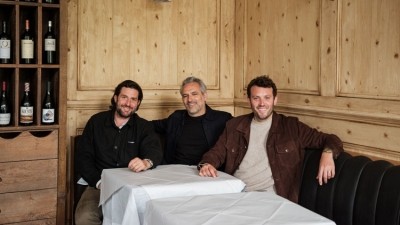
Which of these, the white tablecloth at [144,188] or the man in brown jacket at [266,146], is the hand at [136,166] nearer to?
the white tablecloth at [144,188]

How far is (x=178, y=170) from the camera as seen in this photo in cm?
249

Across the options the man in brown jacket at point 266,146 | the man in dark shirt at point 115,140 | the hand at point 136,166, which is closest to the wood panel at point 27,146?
the man in dark shirt at point 115,140

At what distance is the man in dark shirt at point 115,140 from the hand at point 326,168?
1.05m

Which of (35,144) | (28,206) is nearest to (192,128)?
(35,144)

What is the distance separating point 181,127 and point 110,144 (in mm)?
507

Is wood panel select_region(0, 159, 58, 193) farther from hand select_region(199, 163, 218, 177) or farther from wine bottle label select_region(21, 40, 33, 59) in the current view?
hand select_region(199, 163, 218, 177)

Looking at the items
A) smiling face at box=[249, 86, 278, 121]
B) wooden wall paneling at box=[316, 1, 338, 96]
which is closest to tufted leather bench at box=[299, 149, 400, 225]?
smiling face at box=[249, 86, 278, 121]

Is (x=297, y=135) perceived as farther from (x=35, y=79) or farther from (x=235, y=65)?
(x=35, y=79)

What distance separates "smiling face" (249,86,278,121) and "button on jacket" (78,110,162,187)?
0.68m

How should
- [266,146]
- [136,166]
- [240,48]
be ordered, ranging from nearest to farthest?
1. [136,166]
2. [266,146]
3. [240,48]

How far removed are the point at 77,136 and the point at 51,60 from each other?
0.57 meters

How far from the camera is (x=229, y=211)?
170cm

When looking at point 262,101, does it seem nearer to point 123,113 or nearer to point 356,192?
point 356,192

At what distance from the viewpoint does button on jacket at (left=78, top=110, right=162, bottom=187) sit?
3.07 meters
